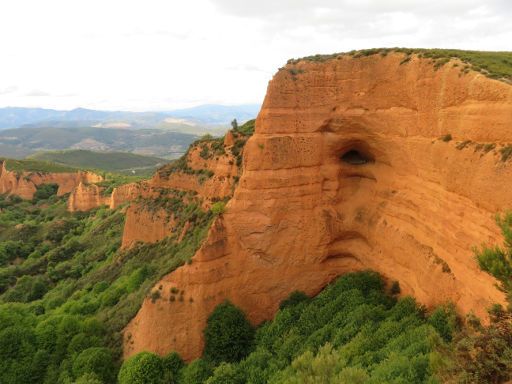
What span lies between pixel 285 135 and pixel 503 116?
506 inches

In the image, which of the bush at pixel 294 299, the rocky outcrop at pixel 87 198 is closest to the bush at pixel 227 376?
the bush at pixel 294 299

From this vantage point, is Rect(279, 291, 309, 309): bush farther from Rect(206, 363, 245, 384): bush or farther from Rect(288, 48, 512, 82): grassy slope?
Rect(288, 48, 512, 82): grassy slope

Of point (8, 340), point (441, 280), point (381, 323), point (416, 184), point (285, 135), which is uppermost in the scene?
point (285, 135)

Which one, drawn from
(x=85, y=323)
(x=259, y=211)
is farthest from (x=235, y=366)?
(x=85, y=323)

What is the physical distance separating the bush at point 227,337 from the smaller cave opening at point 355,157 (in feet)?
41.4

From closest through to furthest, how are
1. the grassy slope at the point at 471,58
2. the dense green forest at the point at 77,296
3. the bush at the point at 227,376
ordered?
1. the grassy slope at the point at 471,58
2. the bush at the point at 227,376
3. the dense green forest at the point at 77,296

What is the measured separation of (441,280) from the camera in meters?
20.0

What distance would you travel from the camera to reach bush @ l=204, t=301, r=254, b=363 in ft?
80.3

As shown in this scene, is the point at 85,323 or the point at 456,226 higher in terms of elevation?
the point at 456,226

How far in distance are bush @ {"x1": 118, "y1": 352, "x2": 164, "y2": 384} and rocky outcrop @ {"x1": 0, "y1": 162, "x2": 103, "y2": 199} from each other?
83.7m

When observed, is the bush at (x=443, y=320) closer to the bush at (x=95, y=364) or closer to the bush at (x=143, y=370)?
the bush at (x=143, y=370)

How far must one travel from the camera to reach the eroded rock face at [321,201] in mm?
22141

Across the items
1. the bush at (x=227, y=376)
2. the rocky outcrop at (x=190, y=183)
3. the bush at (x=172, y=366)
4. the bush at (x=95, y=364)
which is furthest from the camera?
the rocky outcrop at (x=190, y=183)

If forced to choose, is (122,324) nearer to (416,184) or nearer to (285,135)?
(285,135)
